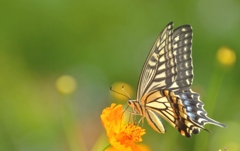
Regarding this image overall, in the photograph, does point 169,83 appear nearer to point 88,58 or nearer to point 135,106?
point 135,106

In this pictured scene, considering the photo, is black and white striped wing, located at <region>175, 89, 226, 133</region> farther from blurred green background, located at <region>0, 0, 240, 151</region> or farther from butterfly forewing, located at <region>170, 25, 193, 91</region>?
blurred green background, located at <region>0, 0, 240, 151</region>

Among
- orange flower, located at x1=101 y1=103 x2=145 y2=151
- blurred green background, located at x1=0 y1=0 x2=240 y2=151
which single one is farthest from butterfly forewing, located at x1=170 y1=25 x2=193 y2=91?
blurred green background, located at x1=0 y1=0 x2=240 y2=151

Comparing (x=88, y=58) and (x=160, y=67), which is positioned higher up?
(x=160, y=67)

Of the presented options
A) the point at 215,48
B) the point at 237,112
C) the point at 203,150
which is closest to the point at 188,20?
the point at 215,48

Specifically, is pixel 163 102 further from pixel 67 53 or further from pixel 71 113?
pixel 67 53

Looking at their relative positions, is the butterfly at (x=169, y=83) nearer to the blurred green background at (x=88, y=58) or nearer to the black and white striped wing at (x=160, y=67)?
the black and white striped wing at (x=160, y=67)

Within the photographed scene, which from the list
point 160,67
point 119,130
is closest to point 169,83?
Answer: point 160,67
